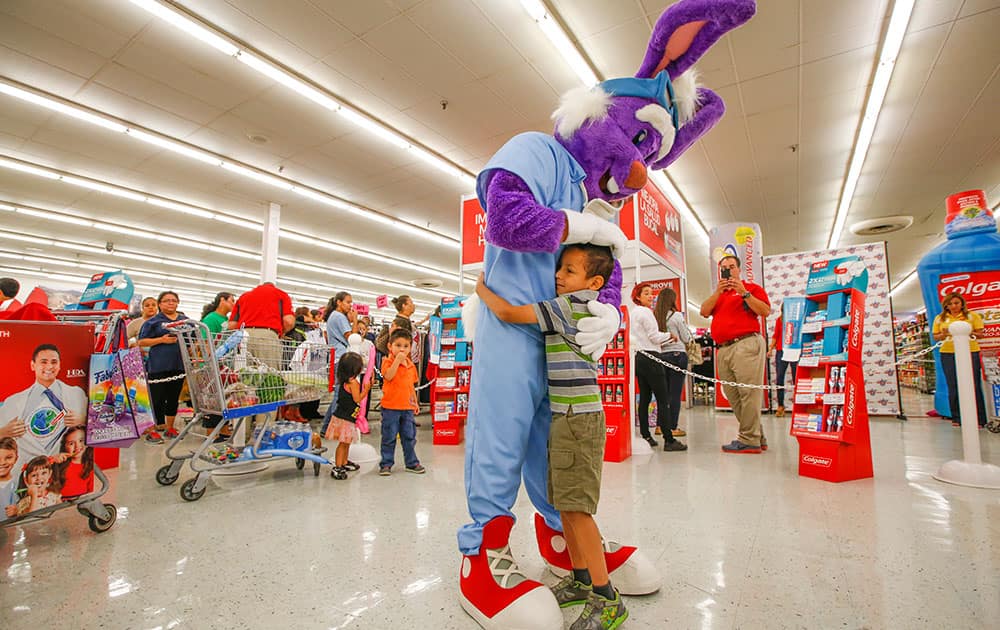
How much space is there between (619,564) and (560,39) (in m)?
5.23

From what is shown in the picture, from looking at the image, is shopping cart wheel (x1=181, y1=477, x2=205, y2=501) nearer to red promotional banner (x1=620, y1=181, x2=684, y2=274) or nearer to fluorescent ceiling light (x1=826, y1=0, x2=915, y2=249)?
red promotional banner (x1=620, y1=181, x2=684, y2=274)

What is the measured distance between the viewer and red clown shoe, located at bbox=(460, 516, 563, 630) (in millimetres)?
1170

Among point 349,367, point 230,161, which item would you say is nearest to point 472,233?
point 349,367

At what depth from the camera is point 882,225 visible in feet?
35.6

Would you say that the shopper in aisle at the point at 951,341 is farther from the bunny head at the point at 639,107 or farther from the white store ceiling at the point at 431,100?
the bunny head at the point at 639,107

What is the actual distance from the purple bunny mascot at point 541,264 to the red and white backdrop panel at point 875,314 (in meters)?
6.35

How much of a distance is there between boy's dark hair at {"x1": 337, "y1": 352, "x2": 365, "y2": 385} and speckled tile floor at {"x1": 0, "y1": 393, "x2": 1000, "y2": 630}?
2.45 feet

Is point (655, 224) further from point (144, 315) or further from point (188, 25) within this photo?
point (144, 315)

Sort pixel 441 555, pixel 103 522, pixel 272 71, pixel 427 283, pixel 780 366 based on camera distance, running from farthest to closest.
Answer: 1. pixel 427 283
2. pixel 780 366
3. pixel 272 71
4. pixel 103 522
5. pixel 441 555

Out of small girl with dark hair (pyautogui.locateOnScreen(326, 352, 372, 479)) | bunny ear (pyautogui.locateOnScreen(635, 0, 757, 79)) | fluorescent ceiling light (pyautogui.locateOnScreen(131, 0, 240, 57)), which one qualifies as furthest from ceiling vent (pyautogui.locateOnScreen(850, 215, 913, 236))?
fluorescent ceiling light (pyautogui.locateOnScreen(131, 0, 240, 57))

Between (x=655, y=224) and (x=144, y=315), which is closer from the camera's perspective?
(x=144, y=315)

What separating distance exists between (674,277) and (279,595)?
724 cm

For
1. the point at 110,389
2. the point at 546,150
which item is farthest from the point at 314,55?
the point at 546,150

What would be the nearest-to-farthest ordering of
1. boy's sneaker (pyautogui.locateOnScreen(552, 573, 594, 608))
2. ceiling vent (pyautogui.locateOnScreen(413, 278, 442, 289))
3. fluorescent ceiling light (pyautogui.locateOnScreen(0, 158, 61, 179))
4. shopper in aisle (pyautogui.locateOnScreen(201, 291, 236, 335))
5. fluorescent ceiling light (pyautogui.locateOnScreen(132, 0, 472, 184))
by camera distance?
1. boy's sneaker (pyautogui.locateOnScreen(552, 573, 594, 608))
2. fluorescent ceiling light (pyautogui.locateOnScreen(132, 0, 472, 184))
3. shopper in aisle (pyautogui.locateOnScreen(201, 291, 236, 335))
4. fluorescent ceiling light (pyautogui.locateOnScreen(0, 158, 61, 179))
5. ceiling vent (pyautogui.locateOnScreen(413, 278, 442, 289))
